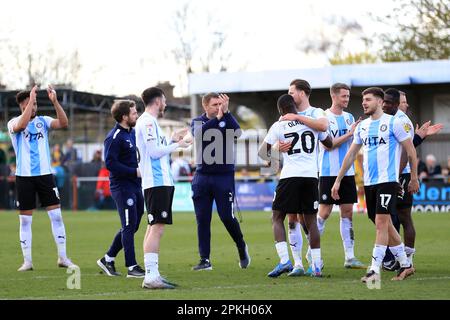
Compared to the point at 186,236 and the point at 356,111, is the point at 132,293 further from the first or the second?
the point at 356,111

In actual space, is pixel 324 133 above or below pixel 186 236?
above

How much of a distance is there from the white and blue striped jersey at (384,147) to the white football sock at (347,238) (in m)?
2.24

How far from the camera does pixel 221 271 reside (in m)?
12.6

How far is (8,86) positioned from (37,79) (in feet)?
15.3

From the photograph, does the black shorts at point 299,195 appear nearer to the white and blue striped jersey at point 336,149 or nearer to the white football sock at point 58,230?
the white and blue striped jersey at point 336,149

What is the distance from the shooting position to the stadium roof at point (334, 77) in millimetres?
32156

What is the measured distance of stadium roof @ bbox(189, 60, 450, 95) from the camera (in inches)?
1266

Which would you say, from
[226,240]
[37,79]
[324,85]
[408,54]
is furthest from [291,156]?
[37,79]

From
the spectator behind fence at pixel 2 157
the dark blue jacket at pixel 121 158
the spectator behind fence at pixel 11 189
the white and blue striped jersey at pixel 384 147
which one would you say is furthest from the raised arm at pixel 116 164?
the spectator behind fence at pixel 2 157

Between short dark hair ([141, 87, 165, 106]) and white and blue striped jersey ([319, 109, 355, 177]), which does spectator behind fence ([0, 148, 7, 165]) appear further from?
short dark hair ([141, 87, 165, 106])

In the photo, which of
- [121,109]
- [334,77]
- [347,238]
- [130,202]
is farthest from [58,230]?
[334,77]

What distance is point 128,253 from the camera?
479 inches

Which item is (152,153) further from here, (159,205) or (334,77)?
(334,77)

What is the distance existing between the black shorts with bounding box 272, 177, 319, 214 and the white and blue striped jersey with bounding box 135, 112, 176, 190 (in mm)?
1734
